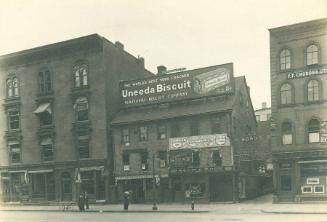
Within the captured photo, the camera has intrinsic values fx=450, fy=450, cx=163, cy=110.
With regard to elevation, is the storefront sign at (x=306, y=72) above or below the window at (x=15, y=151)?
above

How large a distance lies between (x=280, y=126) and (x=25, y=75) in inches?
1072

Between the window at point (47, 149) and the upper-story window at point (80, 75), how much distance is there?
646 cm

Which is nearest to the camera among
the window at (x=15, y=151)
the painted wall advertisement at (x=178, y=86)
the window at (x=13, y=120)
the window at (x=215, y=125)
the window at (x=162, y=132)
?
the window at (x=215, y=125)

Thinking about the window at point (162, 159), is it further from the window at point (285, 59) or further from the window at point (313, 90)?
the window at point (313, 90)

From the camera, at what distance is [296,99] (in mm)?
36000

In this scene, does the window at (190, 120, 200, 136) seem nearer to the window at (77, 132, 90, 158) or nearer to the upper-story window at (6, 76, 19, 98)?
the window at (77, 132, 90, 158)

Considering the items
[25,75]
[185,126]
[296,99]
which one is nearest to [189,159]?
[185,126]

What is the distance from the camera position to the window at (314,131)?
114 ft

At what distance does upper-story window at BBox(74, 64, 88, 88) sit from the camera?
45.0 metres

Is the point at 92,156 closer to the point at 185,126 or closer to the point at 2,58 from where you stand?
the point at 185,126

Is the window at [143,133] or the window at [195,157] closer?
the window at [195,157]

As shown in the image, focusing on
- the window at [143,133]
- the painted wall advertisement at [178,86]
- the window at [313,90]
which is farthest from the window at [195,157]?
the window at [313,90]

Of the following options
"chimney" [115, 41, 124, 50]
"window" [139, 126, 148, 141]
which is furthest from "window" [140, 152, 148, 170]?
"chimney" [115, 41, 124, 50]

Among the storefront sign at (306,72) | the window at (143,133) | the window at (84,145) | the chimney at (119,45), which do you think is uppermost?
the chimney at (119,45)
